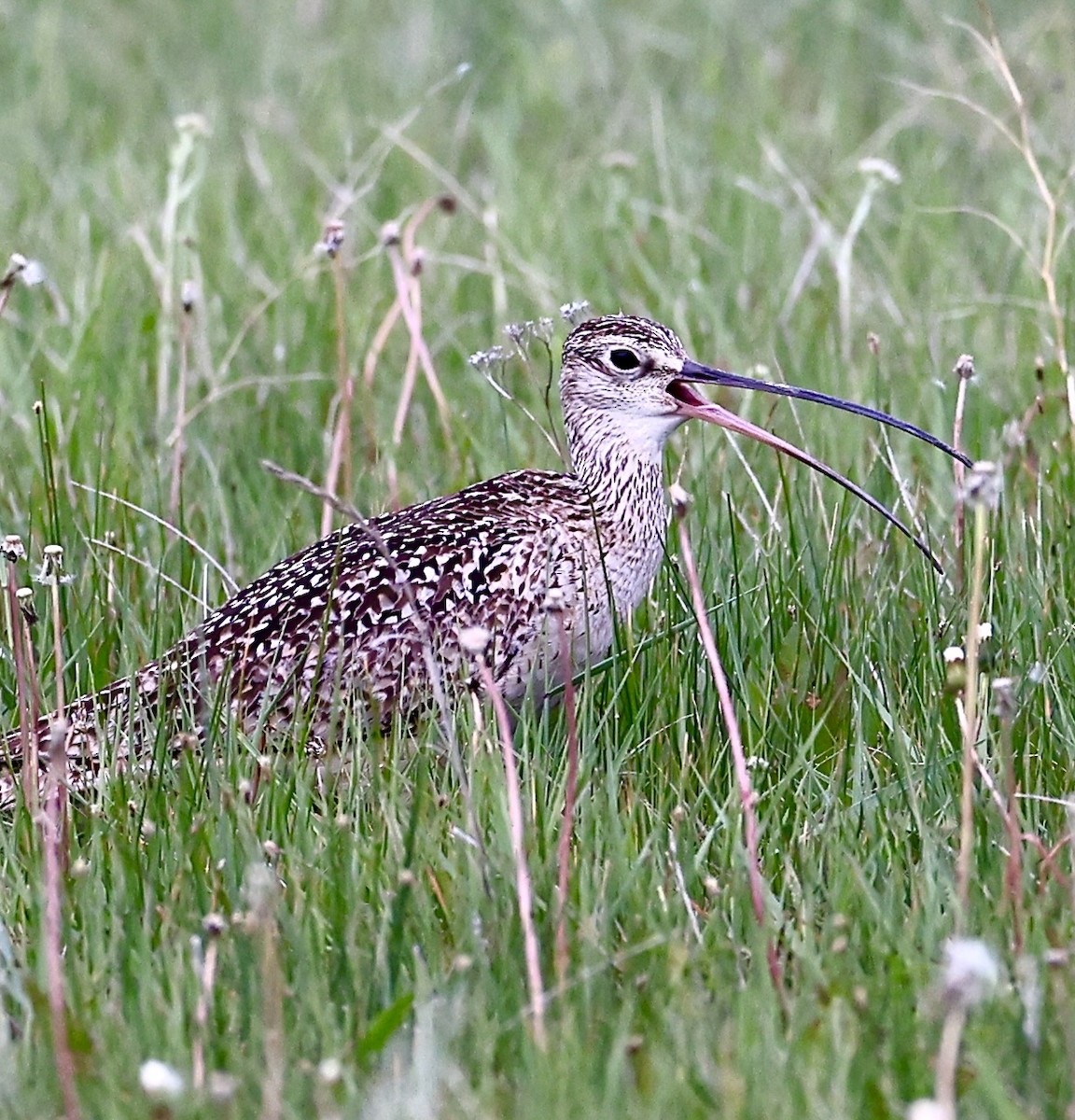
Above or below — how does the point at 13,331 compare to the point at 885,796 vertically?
above

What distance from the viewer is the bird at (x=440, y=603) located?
177 inches

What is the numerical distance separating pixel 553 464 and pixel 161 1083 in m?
3.53

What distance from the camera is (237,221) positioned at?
26.9ft

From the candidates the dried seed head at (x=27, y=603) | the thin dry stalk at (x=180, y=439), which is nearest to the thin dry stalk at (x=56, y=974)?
the dried seed head at (x=27, y=603)

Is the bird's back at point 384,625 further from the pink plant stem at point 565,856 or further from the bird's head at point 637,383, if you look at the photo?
the pink plant stem at point 565,856

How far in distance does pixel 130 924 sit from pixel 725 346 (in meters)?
3.66

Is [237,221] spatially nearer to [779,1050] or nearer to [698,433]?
[698,433]

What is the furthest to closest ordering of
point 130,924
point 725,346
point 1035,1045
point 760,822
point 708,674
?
point 725,346
point 708,674
point 760,822
point 130,924
point 1035,1045

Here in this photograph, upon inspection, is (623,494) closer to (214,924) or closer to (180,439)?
(180,439)

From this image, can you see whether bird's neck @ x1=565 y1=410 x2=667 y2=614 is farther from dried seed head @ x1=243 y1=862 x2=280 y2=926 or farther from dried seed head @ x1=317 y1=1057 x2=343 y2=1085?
dried seed head @ x1=317 y1=1057 x2=343 y2=1085

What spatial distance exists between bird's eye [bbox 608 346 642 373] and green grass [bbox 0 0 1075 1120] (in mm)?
424

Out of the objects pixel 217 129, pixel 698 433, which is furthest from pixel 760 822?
pixel 217 129

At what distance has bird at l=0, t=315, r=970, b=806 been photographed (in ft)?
14.8

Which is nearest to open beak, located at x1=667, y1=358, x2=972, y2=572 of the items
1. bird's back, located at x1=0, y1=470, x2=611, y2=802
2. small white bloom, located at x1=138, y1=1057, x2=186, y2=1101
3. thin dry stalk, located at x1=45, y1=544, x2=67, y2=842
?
bird's back, located at x1=0, y1=470, x2=611, y2=802
